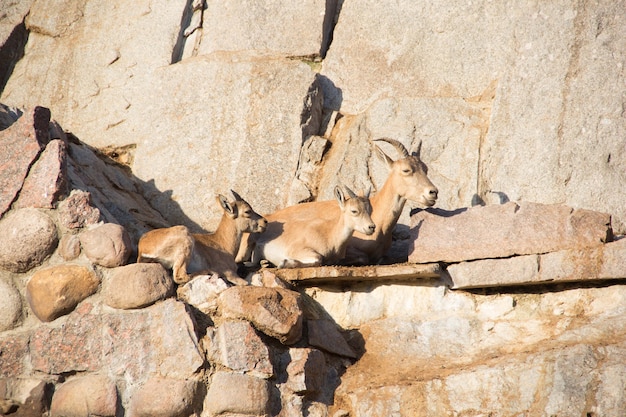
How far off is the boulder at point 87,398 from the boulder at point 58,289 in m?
0.72

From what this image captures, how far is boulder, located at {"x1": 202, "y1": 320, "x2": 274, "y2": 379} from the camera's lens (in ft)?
25.6

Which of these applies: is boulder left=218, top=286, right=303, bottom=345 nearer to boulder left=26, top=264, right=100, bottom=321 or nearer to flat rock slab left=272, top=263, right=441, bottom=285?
flat rock slab left=272, top=263, right=441, bottom=285

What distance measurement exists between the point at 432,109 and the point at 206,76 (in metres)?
3.42

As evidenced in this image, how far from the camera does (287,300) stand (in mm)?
8383

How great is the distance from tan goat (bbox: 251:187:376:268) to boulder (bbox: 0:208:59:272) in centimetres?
287

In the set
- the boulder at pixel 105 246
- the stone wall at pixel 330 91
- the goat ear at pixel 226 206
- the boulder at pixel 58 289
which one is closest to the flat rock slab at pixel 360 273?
the goat ear at pixel 226 206

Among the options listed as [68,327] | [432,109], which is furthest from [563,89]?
[68,327]

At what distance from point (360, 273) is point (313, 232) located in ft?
5.00

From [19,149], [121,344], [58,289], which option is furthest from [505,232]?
[19,149]

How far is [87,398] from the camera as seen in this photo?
7.70 metres

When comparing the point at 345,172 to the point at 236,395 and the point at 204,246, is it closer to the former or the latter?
the point at 204,246

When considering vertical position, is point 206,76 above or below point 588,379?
above

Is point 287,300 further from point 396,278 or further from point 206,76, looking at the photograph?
point 206,76

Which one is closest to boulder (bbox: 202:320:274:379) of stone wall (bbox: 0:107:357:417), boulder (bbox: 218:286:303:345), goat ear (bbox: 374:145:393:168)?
stone wall (bbox: 0:107:357:417)
